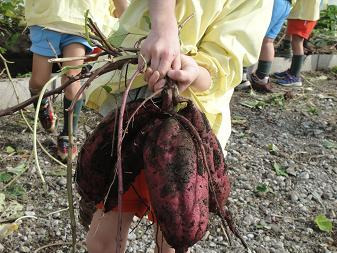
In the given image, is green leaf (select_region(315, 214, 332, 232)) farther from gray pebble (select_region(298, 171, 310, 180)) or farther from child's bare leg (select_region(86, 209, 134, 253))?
child's bare leg (select_region(86, 209, 134, 253))

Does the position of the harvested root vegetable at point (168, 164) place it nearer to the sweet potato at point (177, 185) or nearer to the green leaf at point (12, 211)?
the sweet potato at point (177, 185)

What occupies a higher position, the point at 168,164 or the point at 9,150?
the point at 168,164

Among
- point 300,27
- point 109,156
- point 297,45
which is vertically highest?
point 109,156

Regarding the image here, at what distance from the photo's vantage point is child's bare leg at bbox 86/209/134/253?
65.0 inches

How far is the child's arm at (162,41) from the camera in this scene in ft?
4.30

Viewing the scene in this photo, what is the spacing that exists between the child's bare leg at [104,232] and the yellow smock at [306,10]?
11.5ft

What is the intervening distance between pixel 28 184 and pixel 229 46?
151cm

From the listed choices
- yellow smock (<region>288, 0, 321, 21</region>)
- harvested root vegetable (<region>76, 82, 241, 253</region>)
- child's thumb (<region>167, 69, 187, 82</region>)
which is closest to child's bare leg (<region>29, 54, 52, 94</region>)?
harvested root vegetable (<region>76, 82, 241, 253</region>)

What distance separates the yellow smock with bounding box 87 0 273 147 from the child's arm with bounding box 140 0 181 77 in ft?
0.48

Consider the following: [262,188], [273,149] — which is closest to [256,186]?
[262,188]

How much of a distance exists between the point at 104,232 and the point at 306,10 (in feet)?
11.8

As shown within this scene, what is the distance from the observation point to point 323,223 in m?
2.60

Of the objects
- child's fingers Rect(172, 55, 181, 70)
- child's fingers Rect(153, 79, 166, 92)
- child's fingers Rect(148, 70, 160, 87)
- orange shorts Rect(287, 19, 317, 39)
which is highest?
child's fingers Rect(172, 55, 181, 70)

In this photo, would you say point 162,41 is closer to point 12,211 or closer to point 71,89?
point 12,211
